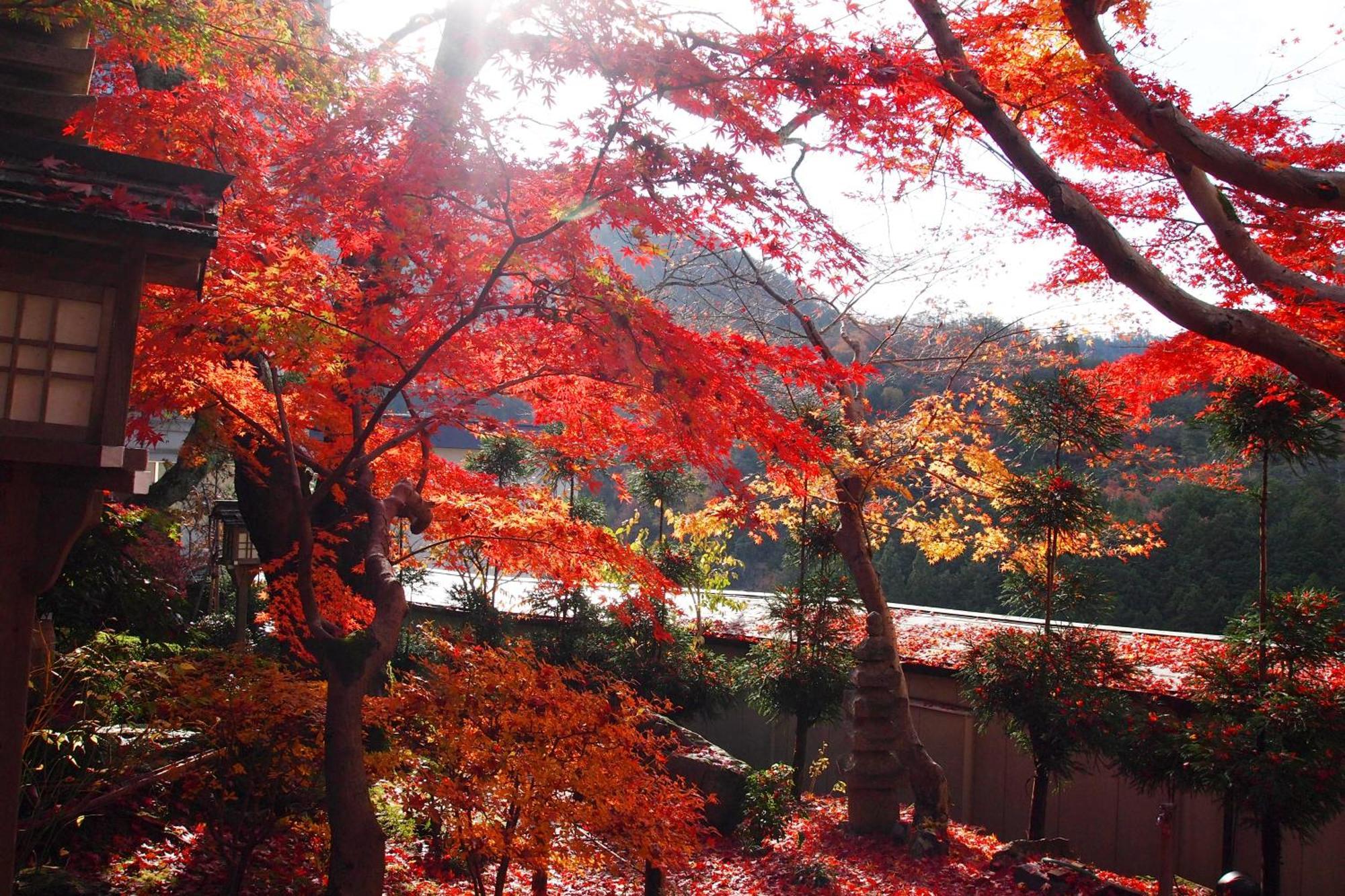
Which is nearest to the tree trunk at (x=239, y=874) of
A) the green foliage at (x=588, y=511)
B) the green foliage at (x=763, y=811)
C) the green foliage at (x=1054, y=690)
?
the green foliage at (x=763, y=811)

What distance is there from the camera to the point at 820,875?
7883 millimetres

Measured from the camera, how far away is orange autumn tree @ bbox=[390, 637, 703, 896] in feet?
17.9

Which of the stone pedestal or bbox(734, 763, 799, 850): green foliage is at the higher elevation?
the stone pedestal

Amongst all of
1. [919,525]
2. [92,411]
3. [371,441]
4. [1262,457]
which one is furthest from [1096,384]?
[92,411]

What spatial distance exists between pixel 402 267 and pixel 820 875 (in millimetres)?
5769

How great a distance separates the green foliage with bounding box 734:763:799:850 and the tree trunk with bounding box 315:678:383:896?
4.78 meters

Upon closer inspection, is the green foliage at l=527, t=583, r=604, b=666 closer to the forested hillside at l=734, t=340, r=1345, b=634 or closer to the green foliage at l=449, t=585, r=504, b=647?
the green foliage at l=449, t=585, r=504, b=647

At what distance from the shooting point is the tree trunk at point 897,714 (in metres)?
9.23

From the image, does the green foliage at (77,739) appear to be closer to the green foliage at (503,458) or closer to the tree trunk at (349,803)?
the tree trunk at (349,803)

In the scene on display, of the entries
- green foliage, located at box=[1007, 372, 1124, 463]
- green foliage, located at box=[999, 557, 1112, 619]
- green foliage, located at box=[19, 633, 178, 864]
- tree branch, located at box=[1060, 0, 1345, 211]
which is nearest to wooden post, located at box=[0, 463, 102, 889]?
green foliage, located at box=[19, 633, 178, 864]

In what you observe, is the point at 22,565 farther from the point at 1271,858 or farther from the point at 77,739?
the point at 1271,858

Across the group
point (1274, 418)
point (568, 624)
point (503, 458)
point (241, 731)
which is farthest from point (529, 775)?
point (503, 458)

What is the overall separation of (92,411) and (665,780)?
14.2ft

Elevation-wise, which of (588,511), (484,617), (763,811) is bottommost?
(763,811)
